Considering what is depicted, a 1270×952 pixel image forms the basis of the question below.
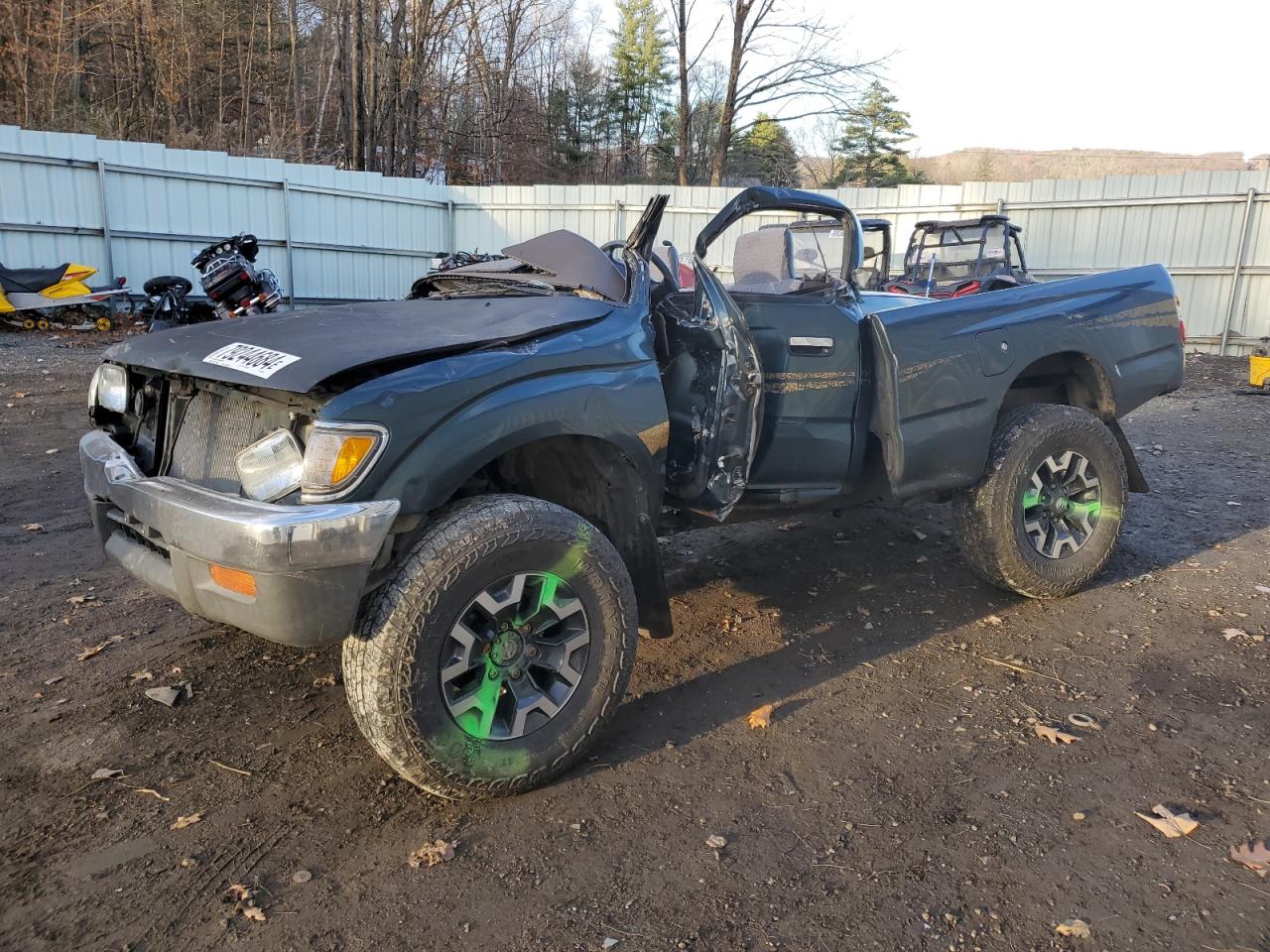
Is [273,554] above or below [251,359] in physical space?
below

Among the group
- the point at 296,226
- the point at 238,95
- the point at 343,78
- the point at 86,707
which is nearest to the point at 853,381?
the point at 86,707

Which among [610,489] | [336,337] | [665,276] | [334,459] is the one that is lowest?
[610,489]

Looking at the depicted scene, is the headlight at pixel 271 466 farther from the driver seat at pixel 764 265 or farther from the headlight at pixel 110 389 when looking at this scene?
the driver seat at pixel 764 265

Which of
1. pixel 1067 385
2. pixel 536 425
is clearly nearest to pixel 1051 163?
pixel 1067 385

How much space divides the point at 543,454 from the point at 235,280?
9821 millimetres

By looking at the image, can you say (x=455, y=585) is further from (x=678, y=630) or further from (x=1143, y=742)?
(x=1143, y=742)

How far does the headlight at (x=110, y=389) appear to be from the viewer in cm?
335

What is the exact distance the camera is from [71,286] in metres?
12.9

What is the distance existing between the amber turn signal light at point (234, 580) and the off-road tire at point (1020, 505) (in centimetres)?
337

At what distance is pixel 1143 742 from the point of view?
10.5 feet

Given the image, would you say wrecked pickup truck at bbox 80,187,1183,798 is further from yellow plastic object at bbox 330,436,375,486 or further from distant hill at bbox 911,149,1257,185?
distant hill at bbox 911,149,1257,185

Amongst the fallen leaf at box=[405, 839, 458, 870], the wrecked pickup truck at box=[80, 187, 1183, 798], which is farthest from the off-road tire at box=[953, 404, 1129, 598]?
the fallen leaf at box=[405, 839, 458, 870]

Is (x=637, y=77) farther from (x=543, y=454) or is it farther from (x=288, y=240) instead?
(x=543, y=454)

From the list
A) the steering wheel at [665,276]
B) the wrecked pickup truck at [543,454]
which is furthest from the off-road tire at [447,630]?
the steering wheel at [665,276]
